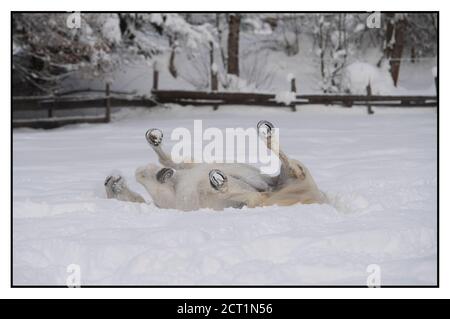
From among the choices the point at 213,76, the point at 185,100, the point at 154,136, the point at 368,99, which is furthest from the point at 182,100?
the point at 154,136

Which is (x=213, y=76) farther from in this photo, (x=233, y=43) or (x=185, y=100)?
(x=233, y=43)

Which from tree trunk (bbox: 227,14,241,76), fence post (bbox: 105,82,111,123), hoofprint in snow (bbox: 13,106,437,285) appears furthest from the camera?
tree trunk (bbox: 227,14,241,76)

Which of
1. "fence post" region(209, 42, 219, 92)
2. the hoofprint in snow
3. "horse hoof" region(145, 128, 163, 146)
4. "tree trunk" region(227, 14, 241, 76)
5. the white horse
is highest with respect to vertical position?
"tree trunk" region(227, 14, 241, 76)

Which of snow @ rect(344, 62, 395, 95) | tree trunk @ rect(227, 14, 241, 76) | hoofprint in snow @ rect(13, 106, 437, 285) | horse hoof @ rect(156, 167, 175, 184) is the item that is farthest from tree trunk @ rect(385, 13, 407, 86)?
horse hoof @ rect(156, 167, 175, 184)

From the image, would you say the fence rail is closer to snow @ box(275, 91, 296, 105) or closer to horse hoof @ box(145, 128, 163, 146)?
snow @ box(275, 91, 296, 105)

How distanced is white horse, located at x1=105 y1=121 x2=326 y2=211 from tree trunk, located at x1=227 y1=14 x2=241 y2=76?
9.86 m

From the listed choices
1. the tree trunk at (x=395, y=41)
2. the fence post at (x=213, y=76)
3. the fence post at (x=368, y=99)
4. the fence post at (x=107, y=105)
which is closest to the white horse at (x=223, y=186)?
the fence post at (x=107, y=105)

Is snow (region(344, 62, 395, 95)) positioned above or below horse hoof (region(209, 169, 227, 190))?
above

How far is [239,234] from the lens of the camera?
3.80 meters

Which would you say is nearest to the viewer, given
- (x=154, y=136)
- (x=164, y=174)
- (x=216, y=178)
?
(x=216, y=178)

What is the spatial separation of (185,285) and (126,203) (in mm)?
1430

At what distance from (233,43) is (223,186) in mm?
11159

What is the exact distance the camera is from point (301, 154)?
279 inches

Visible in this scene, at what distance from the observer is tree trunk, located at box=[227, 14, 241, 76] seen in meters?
14.3
